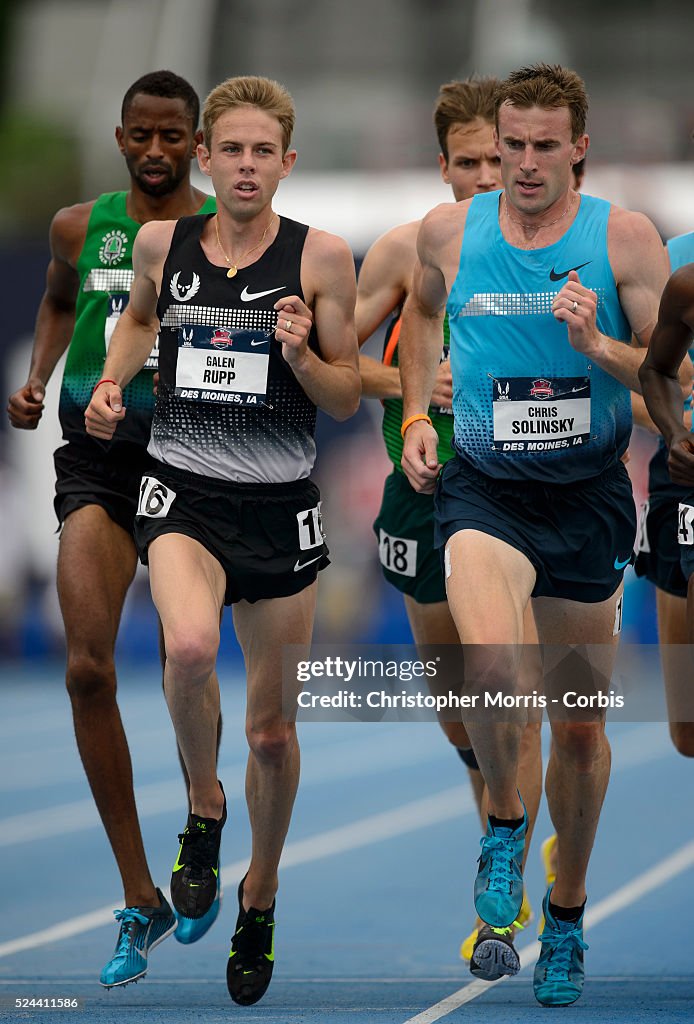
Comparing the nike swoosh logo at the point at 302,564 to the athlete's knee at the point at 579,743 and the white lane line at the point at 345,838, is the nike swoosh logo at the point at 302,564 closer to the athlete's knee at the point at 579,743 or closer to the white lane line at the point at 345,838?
the athlete's knee at the point at 579,743

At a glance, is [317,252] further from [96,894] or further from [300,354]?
[96,894]

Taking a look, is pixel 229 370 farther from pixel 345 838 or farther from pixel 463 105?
pixel 345 838

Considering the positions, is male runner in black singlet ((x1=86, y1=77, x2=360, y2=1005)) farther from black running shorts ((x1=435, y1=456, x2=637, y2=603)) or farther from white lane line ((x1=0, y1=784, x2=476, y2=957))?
white lane line ((x1=0, y1=784, x2=476, y2=957))

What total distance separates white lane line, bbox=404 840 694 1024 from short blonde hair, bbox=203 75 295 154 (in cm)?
291

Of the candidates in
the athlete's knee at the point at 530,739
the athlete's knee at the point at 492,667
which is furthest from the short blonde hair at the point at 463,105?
the athlete's knee at the point at 492,667

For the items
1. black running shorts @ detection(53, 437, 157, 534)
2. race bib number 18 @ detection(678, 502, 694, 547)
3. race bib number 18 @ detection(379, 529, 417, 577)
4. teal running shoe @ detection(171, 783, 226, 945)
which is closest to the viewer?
race bib number 18 @ detection(678, 502, 694, 547)

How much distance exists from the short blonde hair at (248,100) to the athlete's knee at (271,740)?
6.37 feet

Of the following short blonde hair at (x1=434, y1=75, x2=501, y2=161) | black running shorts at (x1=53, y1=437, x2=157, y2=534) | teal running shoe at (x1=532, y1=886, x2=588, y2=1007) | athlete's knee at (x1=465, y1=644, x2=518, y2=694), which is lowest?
teal running shoe at (x1=532, y1=886, x2=588, y2=1007)

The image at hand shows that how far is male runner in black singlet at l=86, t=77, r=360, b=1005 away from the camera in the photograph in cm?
567

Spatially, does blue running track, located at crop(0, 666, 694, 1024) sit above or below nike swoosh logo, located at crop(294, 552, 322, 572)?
below

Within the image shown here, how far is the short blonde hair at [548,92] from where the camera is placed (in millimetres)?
5477

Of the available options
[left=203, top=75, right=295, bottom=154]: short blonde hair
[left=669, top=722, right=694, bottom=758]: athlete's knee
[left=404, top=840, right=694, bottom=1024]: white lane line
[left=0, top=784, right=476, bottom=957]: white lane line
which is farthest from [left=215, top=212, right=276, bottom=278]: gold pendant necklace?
[left=0, top=784, right=476, bottom=957]: white lane line

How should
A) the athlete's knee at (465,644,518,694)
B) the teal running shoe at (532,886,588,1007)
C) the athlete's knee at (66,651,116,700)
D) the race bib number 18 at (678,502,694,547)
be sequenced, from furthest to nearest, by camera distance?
the athlete's knee at (66,651,116,700) < the teal running shoe at (532,886,588,1007) < the race bib number 18 at (678,502,694,547) < the athlete's knee at (465,644,518,694)

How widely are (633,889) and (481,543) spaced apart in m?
3.49
